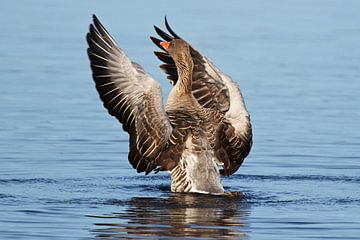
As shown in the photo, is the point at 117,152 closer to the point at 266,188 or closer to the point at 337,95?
the point at 266,188

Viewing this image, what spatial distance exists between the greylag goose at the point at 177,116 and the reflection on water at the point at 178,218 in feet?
1.56

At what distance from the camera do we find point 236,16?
35750 mm

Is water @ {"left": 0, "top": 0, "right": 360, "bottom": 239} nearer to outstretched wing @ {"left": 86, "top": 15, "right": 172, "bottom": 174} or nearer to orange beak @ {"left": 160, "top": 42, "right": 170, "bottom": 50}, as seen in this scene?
outstretched wing @ {"left": 86, "top": 15, "right": 172, "bottom": 174}

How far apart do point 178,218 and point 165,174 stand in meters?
3.82

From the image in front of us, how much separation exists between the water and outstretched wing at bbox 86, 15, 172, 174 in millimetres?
779

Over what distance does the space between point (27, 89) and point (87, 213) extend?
375 inches

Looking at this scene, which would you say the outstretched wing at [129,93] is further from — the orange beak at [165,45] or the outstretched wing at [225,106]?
the orange beak at [165,45]

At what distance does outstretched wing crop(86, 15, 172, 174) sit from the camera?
14.2 meters

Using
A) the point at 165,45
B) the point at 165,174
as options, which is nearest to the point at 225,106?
the point at 165,45

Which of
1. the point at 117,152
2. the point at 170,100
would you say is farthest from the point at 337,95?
the point at 170,100

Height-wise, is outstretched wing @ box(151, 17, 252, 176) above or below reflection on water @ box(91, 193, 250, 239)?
above

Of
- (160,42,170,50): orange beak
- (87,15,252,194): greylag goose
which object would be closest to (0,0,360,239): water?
(87,15,252,194): greylag goose

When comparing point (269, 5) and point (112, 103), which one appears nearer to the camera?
point (112, 103)

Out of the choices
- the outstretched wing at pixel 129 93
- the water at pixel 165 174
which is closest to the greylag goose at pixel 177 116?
the outstretched wing at pixel 129 93
